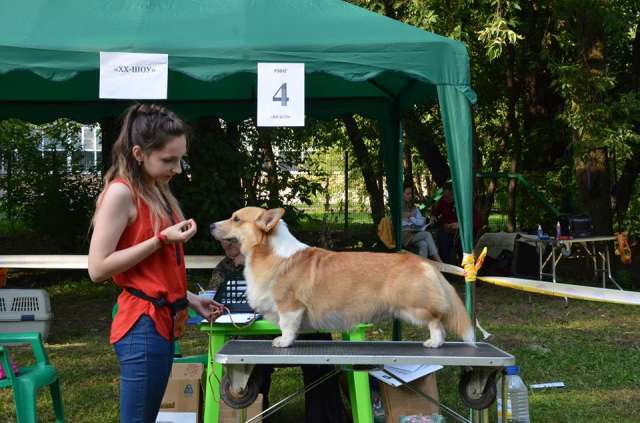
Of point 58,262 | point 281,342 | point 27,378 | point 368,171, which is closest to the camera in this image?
point 281,342

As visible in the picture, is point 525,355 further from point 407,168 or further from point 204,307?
point 407,168

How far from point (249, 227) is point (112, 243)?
1.27m

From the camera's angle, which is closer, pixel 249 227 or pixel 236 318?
pixel 249 227

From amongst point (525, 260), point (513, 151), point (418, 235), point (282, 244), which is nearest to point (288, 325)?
point (282, 244)

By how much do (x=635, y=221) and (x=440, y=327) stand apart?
12812mm

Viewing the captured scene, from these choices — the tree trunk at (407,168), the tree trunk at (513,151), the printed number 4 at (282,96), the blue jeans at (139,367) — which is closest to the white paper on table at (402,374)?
the printed number 4 at (282,96)

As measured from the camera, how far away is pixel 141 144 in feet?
8.13

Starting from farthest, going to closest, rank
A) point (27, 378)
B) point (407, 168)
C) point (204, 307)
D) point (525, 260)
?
point (407, 168) < point (525, 260) < point (27, 378) < point (204, 307)

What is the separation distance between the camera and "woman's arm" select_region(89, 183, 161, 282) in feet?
7.79

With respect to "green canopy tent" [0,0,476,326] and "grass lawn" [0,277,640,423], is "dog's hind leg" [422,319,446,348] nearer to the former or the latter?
"green canopy tent" [0,0,476,326]

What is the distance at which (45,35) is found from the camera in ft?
15.0

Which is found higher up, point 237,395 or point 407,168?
point 407,168

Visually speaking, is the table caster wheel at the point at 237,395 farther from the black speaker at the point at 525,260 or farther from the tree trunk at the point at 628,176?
the tree trunk at the point at 628,176

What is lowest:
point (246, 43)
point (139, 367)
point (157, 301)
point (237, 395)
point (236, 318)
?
point (237, 395)
